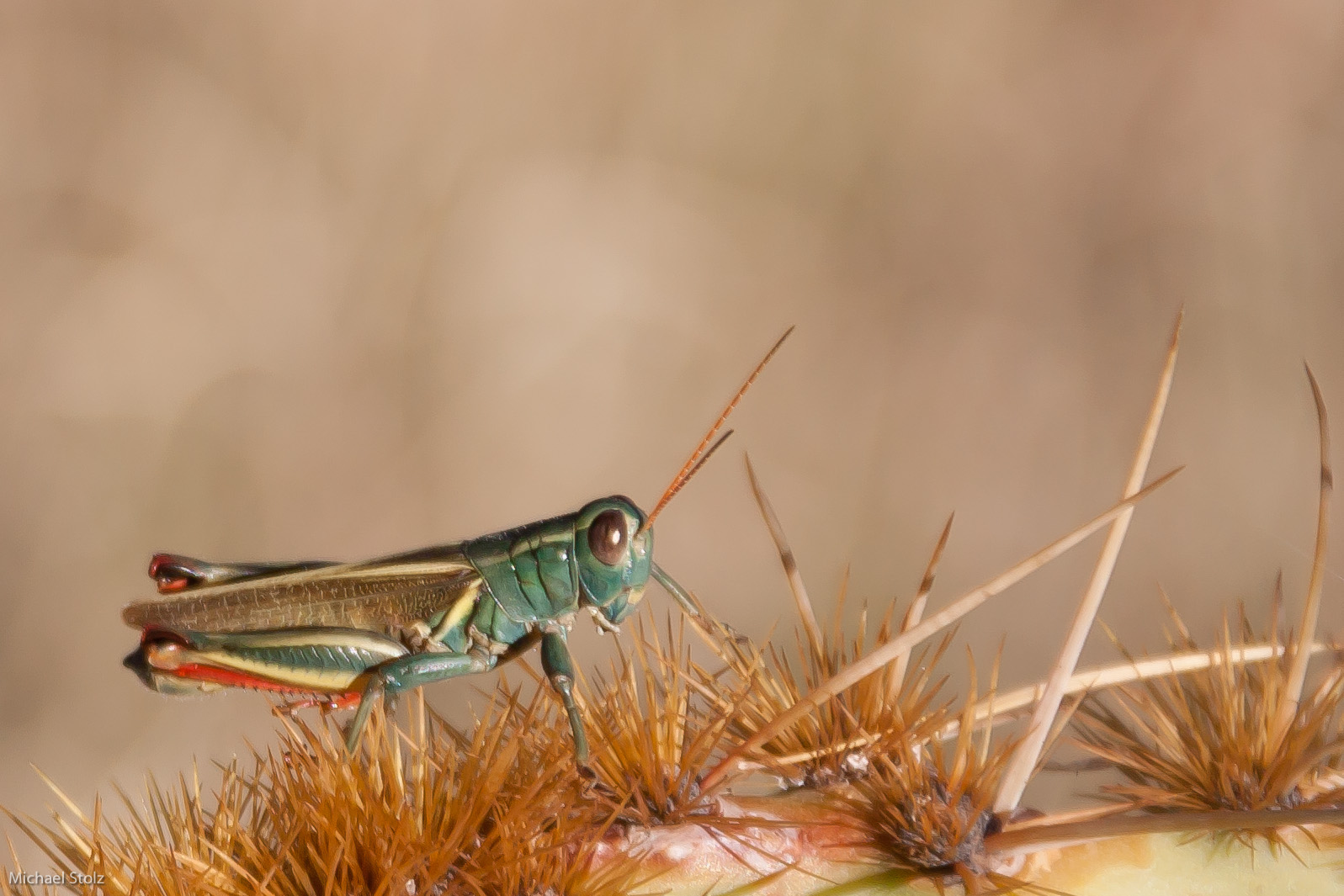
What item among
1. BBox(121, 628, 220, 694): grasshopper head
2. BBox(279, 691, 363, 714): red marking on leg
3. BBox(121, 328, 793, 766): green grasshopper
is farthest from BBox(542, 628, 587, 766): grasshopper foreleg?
BBox(121, 628, 220, 694): grasshopper head

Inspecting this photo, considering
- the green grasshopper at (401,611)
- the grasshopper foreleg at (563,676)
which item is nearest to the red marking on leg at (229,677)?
the green grasshopper at (401,611)

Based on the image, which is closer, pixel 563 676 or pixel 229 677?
pixel 563 676

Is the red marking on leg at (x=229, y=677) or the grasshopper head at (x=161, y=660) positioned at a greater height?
the grasshopper head at (x=161, y=660)

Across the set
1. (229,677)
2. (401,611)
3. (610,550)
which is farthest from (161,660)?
(610,550)

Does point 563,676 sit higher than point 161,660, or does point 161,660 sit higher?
point 161,660

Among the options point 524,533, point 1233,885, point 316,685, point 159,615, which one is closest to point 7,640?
point 159,615

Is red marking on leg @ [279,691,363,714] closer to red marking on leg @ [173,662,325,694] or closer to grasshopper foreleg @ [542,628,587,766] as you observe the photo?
red marking on leg @ [173,662,325,694]

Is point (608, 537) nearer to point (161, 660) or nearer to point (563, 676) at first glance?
point (563, 676)

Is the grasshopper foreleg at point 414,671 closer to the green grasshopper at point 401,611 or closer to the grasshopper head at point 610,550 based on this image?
the green grasshopper at point 401,611
